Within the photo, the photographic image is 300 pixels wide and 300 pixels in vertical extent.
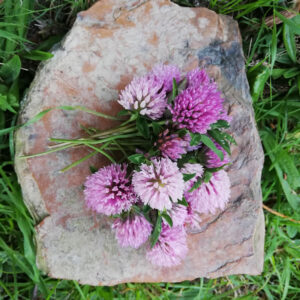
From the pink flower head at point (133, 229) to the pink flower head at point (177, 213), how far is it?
0.10 meters

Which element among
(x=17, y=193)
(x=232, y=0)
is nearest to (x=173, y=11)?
(x=232, y=0)

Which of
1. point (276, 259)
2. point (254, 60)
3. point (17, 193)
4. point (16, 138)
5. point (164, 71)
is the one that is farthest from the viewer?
point (276, 259)

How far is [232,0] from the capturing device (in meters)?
1.67

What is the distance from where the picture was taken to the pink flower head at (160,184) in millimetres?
1180

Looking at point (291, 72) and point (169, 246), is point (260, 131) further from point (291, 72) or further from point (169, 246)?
point (169, 246)

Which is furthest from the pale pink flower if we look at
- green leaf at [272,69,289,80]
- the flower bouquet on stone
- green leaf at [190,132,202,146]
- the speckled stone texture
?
green leaf at [272,69,289,80]

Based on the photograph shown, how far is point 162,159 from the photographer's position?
123 centimetres

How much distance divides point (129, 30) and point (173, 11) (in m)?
0.21

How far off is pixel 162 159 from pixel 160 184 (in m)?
0.10

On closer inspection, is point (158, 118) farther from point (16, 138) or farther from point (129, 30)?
point (16, 138)

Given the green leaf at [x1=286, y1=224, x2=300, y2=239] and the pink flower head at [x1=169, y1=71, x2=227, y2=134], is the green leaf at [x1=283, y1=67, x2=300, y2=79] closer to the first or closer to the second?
the pink flower head at [x1=169, y1=71, x2=227, y2=134]

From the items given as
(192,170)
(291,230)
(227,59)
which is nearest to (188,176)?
(192,170)

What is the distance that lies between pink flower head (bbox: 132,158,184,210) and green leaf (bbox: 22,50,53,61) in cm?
63

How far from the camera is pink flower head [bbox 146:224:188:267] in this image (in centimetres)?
138
